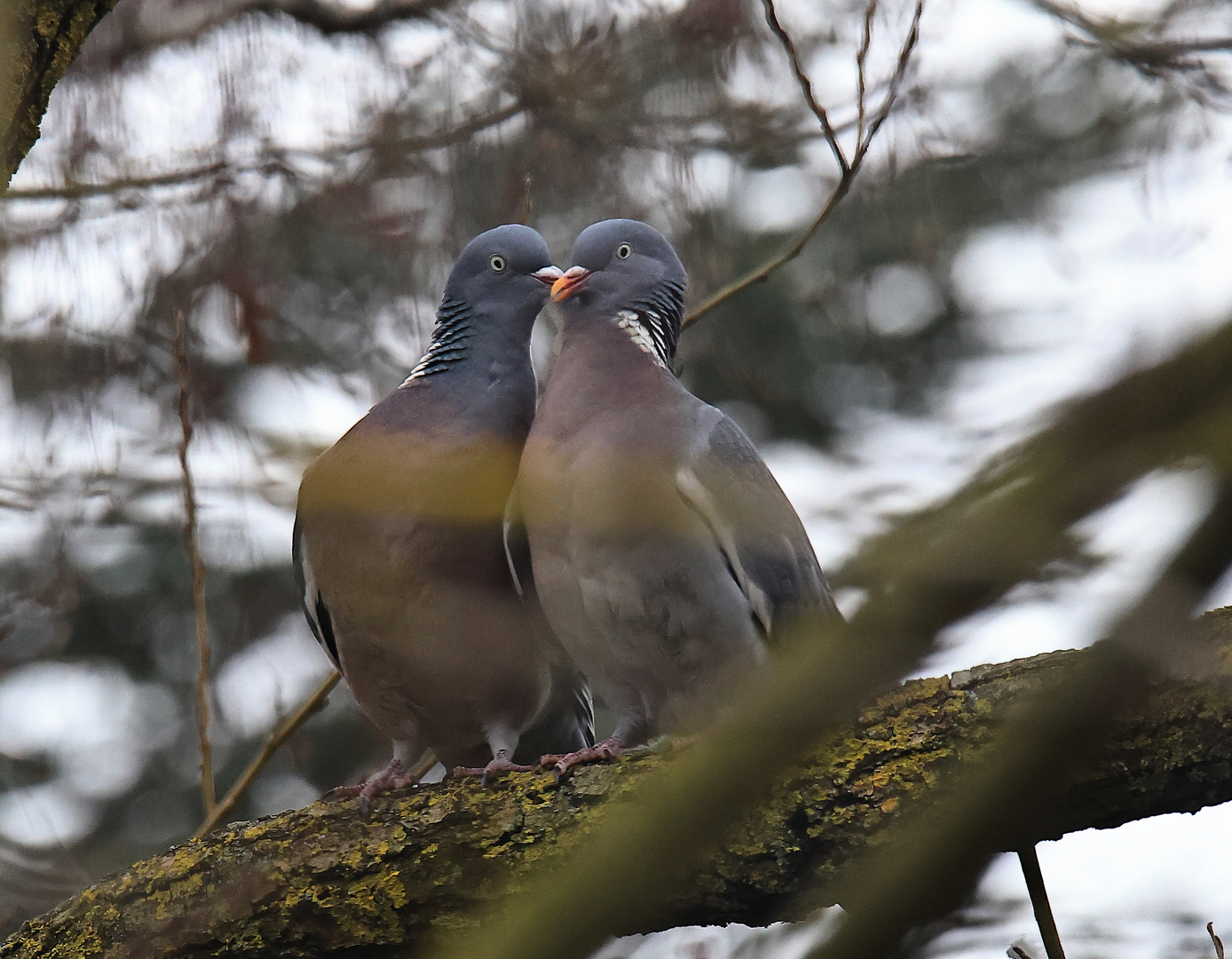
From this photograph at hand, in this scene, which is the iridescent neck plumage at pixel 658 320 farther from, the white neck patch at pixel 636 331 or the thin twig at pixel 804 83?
the thin twig at pixel 804 83

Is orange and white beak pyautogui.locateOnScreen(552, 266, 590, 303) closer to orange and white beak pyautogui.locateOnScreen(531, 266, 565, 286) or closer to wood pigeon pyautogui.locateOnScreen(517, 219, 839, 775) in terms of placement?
orange and white beak pyautogui.locateOnScreen(531, 266, 565, 286)

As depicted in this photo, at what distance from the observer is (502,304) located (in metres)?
3.61

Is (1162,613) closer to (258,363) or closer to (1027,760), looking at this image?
(1027,760)

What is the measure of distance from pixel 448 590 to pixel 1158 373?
8.32 ft

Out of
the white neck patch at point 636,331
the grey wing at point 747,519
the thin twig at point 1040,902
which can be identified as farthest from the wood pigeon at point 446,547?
the thin twig at point 1040,902

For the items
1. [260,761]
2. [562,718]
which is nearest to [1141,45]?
[562,718]

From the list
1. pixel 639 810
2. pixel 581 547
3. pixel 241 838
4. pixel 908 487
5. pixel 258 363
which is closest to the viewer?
pixel 639 810

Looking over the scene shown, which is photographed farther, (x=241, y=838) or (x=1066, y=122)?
(x=1066, y=122)

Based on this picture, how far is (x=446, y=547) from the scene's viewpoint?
326 cm

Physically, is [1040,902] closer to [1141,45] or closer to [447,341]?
[1141,45]

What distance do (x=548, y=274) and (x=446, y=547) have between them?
83cm

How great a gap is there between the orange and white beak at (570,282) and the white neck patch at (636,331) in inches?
5.1

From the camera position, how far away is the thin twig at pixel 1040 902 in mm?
1940

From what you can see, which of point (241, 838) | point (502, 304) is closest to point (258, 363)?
point (502, 304)
